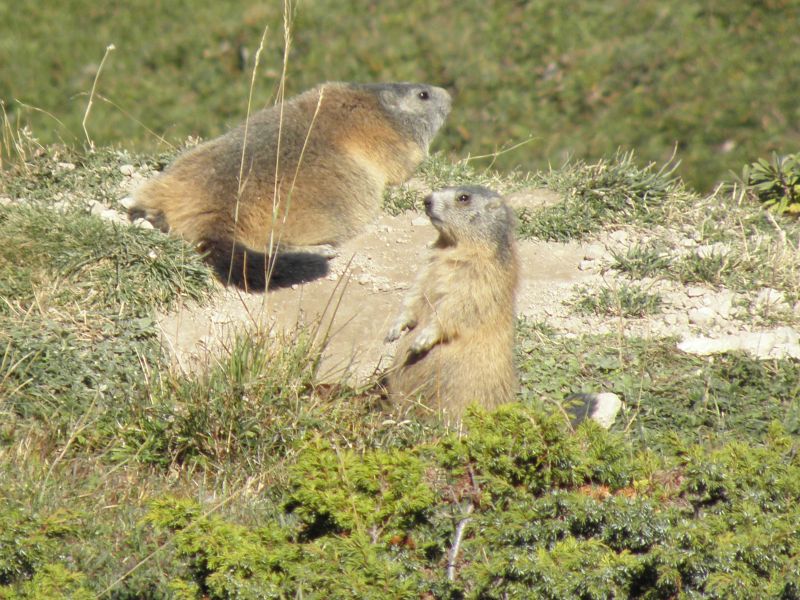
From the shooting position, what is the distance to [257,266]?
6480mm

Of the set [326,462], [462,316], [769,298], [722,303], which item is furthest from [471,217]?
[326,462]

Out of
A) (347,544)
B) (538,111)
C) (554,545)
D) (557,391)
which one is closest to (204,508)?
(347,544)

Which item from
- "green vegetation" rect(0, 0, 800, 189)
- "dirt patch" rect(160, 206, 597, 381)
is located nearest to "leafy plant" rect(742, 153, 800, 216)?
"dirt patch" rect(160, 206, 597, 381)

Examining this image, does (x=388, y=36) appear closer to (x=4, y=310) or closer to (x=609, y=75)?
(x=609, y=75)

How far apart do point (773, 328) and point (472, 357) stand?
2098 millimetres

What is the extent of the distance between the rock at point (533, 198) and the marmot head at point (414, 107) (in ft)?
2.36

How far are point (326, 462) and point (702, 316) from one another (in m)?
3.38

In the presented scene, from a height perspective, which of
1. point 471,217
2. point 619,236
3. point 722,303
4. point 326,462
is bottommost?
point 722,303

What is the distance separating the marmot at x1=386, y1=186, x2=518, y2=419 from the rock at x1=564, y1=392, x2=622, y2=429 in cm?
36

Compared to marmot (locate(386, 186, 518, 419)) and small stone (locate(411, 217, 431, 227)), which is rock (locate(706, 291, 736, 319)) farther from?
small stone (locate(411, 217, 431, 227))

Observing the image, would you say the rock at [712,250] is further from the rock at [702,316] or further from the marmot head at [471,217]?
the marmot head at [471,217]

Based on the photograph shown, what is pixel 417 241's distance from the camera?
7168 mm

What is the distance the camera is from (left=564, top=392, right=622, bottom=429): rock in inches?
219

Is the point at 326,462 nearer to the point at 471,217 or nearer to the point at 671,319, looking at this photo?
the point at 471,217
